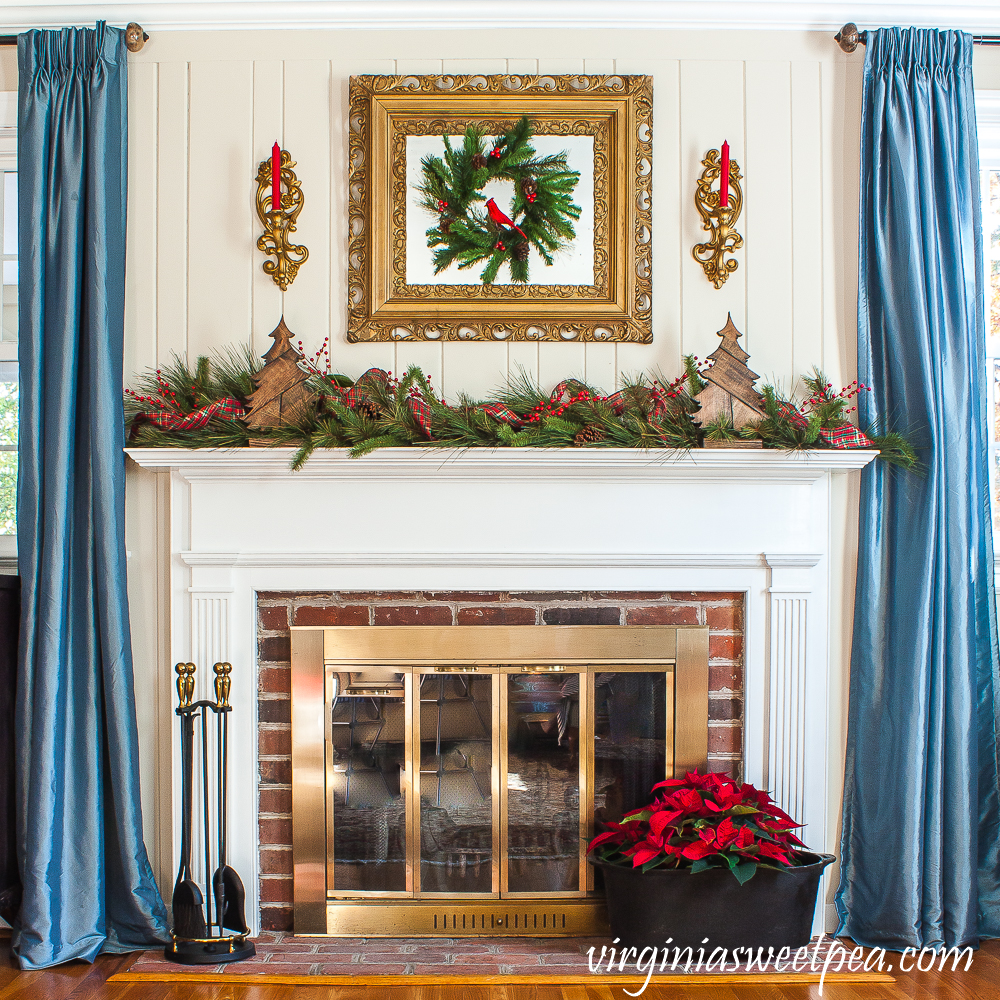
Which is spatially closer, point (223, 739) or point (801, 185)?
point (223, 739)

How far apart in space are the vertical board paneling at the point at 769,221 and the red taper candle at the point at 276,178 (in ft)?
3.95

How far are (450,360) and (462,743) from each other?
98 cm

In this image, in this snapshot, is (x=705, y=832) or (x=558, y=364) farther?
(x=558, y=364)

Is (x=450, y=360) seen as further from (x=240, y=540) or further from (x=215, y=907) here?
(x=215, y=907)

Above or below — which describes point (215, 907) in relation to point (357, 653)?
below

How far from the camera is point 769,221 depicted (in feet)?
6.79

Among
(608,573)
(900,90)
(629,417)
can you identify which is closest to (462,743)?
(608,573)

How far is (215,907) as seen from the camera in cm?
195

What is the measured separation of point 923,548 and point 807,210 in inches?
36.2

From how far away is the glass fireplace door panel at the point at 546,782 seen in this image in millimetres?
2008

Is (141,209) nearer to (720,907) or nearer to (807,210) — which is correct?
(807,210)

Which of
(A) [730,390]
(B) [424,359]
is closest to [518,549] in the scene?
(B) [424,359]

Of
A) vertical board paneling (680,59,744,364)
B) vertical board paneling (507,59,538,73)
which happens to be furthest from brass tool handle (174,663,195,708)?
vertical board paneling (507,59,538,73)

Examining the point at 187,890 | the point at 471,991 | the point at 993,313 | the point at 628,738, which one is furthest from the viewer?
the point at 993,313
